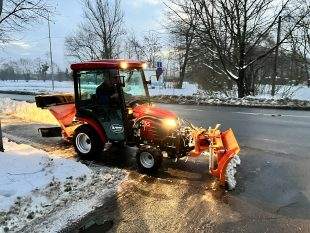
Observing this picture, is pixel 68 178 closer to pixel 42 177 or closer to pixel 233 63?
pixel 42 177

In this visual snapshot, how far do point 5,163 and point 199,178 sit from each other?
3840 mm

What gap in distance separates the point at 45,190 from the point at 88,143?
105 inches

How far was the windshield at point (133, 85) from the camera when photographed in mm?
9188

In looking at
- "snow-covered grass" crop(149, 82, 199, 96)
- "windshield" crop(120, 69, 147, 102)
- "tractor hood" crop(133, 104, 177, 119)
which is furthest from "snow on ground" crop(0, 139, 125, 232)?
"snow-covered grass" crop(149, 82, 199, 96)

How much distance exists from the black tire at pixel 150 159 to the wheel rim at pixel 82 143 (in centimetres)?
180

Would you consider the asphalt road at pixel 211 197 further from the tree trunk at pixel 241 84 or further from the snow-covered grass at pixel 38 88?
the snow-covered grass at pixel 38 88

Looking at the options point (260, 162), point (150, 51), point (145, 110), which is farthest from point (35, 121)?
point (150, 51)

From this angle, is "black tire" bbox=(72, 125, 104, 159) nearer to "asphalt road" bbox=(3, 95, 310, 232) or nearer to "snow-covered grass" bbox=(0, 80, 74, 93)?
"asphalt road" bbox=(3, 95, 310, 232)

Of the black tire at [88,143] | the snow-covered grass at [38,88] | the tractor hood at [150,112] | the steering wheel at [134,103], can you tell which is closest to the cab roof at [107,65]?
the steering wheel at [134,103]

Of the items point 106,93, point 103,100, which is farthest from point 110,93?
point 103,100

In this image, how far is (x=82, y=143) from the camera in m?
10.1

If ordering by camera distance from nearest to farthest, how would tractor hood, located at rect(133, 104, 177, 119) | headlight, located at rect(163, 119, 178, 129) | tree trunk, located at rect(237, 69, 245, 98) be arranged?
headlight, located at rect(163, 119, 178, 129) < tractor hood, located at rect(133, 104, 177, 119) < tree trunk, located at rect(237, 69, 245, 98)

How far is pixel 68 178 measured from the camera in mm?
A: 7938

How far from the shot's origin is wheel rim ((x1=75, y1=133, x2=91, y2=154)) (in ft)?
32.6
